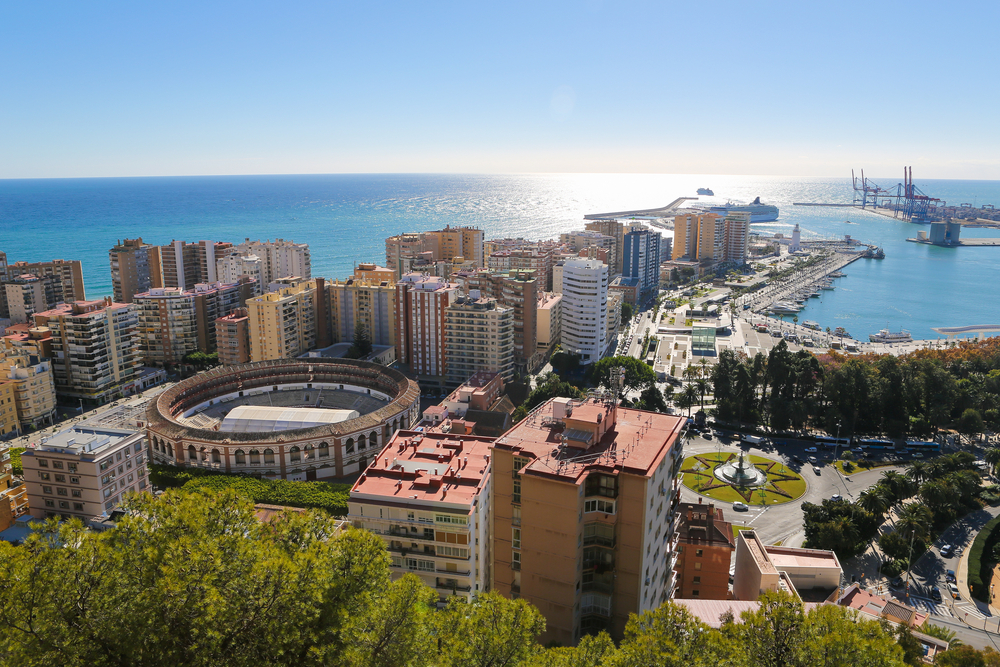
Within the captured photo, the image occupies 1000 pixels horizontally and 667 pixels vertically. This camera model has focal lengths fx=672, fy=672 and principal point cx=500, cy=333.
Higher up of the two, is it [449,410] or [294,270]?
[294,270]

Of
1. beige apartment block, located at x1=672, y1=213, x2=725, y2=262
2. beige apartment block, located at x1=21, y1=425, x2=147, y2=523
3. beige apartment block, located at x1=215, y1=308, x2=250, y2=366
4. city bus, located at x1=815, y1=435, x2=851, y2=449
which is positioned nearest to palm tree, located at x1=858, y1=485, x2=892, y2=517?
city bus, located at x1=815, y1=435, x2=851, y2=449

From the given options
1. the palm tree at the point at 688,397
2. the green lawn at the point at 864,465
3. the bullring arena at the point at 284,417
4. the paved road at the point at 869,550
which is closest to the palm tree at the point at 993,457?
the paved road at the point at 869,550

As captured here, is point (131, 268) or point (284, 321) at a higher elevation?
point (131, 268)

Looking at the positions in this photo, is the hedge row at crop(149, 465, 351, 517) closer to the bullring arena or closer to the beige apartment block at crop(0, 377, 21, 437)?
the bullring arena

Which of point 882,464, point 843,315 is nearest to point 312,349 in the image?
point 882,464

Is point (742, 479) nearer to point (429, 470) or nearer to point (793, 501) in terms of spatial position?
point (793, 501)

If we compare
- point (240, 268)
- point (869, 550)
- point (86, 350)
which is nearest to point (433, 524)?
point (869, 550)

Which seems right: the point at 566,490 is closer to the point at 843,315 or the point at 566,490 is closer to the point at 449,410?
the point at 449,410
